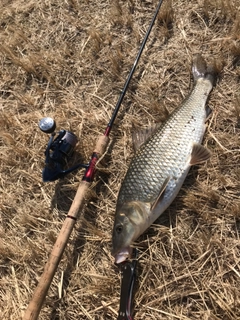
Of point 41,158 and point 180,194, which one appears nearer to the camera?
point 180,194

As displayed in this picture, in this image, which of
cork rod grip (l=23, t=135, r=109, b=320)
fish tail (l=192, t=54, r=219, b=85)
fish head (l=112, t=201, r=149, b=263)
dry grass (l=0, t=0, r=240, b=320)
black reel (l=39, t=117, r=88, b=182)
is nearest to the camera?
cork rod grip (l=23, t=135, r=109, b=320)

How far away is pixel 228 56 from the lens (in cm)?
382

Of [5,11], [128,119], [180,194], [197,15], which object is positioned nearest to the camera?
[180,194]

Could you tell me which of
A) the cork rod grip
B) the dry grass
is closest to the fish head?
the dry grass

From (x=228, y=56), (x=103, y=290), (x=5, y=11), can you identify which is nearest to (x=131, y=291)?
(x=103, y=290)

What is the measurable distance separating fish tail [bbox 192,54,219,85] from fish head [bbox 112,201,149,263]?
1.56 m

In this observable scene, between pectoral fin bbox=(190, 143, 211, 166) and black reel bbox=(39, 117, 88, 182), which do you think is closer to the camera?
pectoral fin bbox=(190, 143, 211, 166)

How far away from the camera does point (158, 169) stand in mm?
3150

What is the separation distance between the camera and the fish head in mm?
2992

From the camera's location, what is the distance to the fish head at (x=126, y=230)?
118 inches

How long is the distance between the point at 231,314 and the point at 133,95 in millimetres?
2368

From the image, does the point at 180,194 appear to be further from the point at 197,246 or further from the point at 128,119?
the point at 128,119

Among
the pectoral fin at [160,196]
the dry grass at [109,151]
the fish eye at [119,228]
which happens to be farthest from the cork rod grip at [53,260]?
the pectoral fin at [160,196]

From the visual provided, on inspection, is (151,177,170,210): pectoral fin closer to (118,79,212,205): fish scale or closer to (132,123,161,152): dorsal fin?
(118,79,212,205): fish scale
